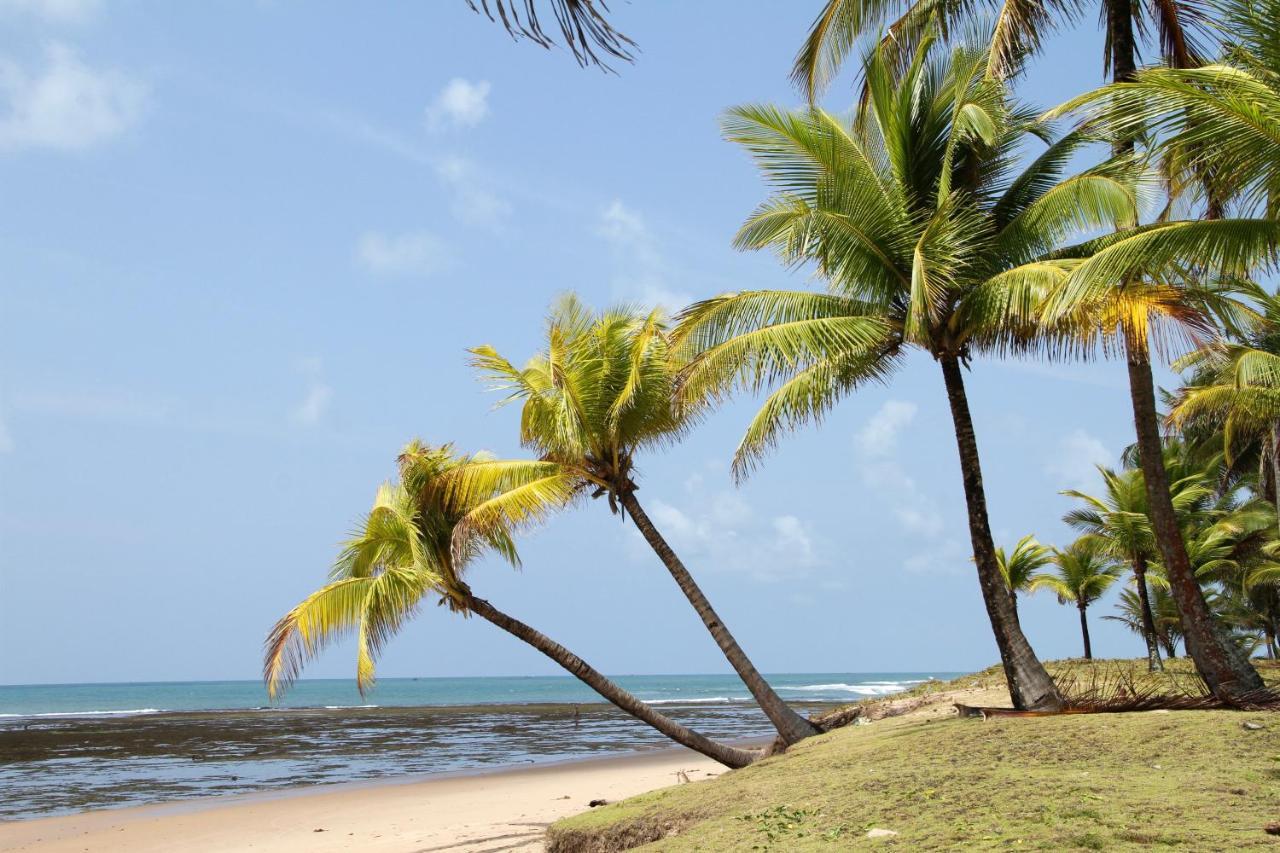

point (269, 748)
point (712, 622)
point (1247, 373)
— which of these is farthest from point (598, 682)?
point (269, 748)

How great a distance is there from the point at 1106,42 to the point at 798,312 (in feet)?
16.7

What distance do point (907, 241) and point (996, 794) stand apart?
20.5 ft

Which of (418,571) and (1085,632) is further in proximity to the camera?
(1085,632)

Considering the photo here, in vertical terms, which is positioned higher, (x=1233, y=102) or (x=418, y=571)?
(x=1233, y=102)

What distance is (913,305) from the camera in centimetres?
1017

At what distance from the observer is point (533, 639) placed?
42.8ft

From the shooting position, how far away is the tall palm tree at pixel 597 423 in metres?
12.9

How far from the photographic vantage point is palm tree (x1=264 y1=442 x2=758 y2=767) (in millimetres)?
12258

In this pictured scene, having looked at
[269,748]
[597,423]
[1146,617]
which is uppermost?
[597,423]

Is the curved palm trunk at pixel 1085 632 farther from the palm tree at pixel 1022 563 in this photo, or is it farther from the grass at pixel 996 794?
the grass at pixel 996 794

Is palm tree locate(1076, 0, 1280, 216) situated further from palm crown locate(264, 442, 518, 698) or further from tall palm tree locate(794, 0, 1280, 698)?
palm crown locate(264, 442, 518, 698)

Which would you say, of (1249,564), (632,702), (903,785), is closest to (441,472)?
(632,702)

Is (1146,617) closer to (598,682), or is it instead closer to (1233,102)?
(598,682)

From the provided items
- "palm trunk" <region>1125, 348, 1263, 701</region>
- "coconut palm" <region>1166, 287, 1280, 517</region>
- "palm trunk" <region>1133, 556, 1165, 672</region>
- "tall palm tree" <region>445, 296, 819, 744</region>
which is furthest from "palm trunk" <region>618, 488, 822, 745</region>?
"palm trunk" <region>1133, 556, 1165, 672</region>
